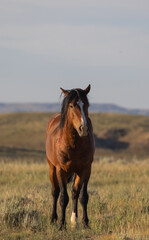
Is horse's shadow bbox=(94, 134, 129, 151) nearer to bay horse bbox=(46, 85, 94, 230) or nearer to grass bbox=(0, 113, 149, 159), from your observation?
grass bbox=(0, 113, 149, 159)

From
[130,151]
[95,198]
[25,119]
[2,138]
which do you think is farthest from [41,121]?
[95,198]

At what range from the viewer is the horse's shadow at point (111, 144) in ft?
146

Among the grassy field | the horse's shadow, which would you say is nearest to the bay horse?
the grassy field

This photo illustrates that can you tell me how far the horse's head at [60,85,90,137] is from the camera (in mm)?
6856

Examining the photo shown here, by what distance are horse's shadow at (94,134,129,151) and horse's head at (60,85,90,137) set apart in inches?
1429

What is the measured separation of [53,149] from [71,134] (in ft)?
2.93

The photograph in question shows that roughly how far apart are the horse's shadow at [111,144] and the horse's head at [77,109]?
119 feet

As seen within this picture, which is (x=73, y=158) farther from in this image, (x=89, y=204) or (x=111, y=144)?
(x=111, y=144)

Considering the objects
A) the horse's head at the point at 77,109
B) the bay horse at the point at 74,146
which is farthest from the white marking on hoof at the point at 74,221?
the horse's head at the point at 77,109

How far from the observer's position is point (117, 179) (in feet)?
51.8

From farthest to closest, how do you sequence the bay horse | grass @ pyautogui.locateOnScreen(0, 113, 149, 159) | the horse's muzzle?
grass @ pyautogui.locateOnScreen(0, 113, 149, 159) < the bay horse < the horse's muzzle

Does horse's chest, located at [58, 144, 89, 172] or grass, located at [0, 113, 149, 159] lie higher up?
horse's chest, located at [58, 144, 89, 172]

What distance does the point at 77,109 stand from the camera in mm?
7109

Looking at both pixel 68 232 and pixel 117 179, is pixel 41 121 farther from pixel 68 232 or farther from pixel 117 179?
pixel 68 232
